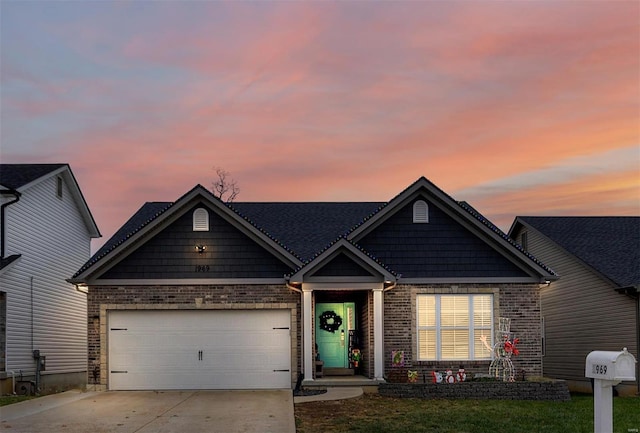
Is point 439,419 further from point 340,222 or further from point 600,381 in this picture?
point 340,222

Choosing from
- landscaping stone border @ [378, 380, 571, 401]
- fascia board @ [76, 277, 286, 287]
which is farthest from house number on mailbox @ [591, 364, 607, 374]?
fascia board @ [76, 277, 286, 287]

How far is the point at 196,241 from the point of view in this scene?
22953mm

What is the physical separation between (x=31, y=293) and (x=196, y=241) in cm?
759

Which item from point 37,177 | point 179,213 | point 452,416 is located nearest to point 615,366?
point 452,416

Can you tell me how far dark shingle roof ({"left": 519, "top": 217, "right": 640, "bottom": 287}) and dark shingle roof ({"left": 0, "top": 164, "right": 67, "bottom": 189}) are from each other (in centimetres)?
1813

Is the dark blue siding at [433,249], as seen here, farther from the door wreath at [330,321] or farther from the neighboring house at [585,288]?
the neighboring house at [585,288]

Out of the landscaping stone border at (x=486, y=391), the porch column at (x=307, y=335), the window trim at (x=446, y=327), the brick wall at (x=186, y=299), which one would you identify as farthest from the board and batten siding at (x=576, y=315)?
the brick wall at (x=186, y=299)

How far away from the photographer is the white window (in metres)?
23.0

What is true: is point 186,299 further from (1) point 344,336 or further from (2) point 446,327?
(2) point 446,327

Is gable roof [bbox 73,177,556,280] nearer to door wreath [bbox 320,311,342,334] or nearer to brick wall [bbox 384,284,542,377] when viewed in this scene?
brick wall [bbox 384,284,542,377]

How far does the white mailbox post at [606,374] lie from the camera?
8.73m

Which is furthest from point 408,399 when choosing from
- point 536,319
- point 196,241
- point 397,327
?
point 196,241

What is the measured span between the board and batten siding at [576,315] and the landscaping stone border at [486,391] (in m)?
5.85

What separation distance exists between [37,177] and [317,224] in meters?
9.36
